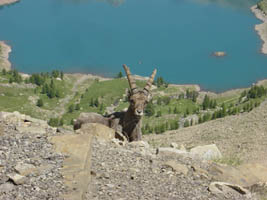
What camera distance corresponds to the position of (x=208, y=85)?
98812 mm

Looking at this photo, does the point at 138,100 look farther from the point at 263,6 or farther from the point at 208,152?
the point at 263,6

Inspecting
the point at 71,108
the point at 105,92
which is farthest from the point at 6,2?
the point at 71,108

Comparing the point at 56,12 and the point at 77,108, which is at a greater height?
the point at 56,12

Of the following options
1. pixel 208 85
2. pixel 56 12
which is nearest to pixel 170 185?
pixel 208 85

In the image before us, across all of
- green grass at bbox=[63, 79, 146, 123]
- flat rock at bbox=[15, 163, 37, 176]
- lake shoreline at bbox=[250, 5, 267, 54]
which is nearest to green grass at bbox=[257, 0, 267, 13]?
lake shoreline at bbox=[250, 5, 267, 54]

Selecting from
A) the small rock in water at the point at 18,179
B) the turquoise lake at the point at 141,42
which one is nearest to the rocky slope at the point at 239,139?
the small rock in water at the point at 18,179

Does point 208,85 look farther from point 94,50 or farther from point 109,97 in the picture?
point 94,50

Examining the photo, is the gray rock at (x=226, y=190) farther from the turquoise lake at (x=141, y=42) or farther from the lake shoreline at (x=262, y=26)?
the lake shoreline at (x=262, y=26)

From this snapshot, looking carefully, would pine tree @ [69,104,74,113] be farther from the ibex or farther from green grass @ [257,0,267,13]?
green grass @ [257,0,267,13]

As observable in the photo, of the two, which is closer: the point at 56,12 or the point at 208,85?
the point at 208,85

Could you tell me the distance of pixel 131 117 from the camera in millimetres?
14422

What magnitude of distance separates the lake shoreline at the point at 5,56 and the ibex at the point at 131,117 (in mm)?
97860

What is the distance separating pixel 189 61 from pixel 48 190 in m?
101

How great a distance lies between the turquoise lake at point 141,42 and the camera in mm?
104250
